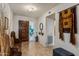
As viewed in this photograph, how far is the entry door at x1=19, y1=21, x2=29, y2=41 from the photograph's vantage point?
6.18 feet

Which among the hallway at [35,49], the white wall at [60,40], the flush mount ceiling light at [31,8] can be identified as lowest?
the hallway at [35,49]

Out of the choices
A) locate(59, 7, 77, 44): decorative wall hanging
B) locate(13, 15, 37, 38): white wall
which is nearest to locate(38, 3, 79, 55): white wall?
locate(59, 7, 77, 44): decorative wall hanging

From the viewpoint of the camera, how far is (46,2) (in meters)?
1.79

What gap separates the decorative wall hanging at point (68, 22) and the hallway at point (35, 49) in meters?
0.33

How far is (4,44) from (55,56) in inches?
32.5

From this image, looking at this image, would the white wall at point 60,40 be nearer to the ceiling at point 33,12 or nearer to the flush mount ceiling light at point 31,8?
the ceiling at point 33,12

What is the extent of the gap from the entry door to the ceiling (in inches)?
5.9

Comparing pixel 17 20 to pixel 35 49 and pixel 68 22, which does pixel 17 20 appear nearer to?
pixel 35 49

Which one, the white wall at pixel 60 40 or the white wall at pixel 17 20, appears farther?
Result: the white wall at pixel 17 20

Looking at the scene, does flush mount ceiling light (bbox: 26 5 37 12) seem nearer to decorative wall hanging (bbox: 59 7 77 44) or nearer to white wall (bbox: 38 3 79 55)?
white wall (bbox: 38 3 79 55)

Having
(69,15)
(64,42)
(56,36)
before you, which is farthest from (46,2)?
(64,42)

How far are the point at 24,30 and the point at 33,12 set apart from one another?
0.34 m

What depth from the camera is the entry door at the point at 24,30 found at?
1883 millimetres

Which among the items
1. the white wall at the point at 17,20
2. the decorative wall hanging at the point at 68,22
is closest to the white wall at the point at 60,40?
the decorative wall hanging at the point at 68,22
